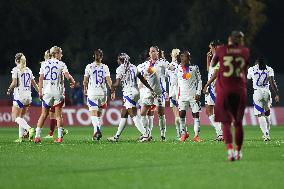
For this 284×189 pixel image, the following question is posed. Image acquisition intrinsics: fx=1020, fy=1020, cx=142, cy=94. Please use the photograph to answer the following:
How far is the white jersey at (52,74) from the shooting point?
2644 cm

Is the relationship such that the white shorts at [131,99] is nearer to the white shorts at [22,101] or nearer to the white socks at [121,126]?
the white socks at [121,126]

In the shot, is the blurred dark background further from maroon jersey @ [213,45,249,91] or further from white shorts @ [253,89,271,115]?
maroon jersey @ [213,45,249,91]

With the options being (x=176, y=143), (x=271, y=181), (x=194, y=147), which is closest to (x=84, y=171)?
(x=271, y=181)

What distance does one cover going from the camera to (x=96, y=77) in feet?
89.1

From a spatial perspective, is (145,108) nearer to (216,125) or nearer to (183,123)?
(183,123)

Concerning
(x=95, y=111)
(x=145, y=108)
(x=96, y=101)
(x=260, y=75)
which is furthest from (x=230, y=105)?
(x=260, y=75)

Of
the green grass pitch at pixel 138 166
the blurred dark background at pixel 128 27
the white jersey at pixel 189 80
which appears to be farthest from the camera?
the blurred dark background at pixel 128 27

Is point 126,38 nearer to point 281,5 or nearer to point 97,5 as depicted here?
point 97,5

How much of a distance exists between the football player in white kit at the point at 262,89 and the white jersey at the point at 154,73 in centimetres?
284

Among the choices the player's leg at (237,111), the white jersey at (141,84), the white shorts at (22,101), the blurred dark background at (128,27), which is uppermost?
the blurred dark background at (128,27)

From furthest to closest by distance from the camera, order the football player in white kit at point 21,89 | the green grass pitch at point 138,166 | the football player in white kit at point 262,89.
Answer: the football player in white kit at point 262,89 → the football player in white kit at point 21,89 → the green grass pitch at point 138,166

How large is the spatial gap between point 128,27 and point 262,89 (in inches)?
1546

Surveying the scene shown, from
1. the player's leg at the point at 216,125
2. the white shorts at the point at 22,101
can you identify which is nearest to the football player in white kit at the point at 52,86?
the white shorts at the point at 22,101

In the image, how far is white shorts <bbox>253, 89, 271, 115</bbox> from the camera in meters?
28.7
